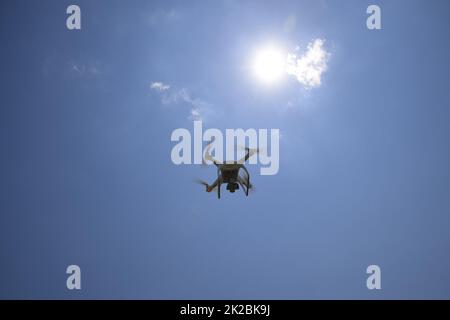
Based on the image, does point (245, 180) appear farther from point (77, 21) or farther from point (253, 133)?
point (77, 21)

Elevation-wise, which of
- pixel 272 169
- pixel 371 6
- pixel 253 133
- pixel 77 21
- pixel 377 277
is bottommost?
pixel 377 277

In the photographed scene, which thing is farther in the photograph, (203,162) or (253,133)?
(253,133)

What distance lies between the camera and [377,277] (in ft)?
73.2
